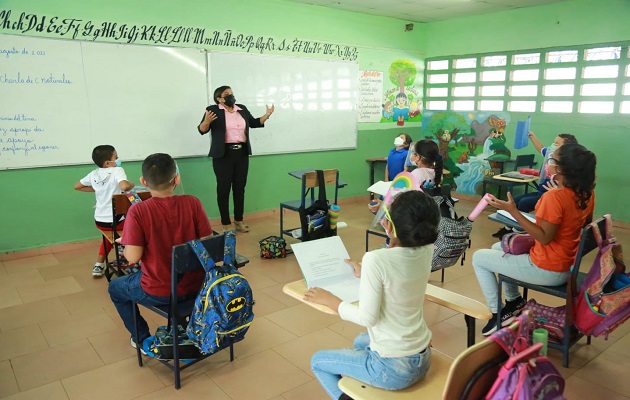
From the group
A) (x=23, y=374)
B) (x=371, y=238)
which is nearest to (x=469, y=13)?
(x=371, y=238)

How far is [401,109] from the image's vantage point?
24.5 ft

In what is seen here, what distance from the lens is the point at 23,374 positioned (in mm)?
2516

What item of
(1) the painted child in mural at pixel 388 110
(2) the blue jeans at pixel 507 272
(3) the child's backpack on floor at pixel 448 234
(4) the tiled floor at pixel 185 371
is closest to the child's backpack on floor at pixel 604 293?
(2) the blue jeans at pixel 507 272

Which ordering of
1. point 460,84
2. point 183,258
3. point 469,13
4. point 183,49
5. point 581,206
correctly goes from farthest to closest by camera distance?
point 460,84 → point 469,13 → point 183,49 → point 581,206 → point 183,258

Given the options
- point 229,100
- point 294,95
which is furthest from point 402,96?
point 229,100

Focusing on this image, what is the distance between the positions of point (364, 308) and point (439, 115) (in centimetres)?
650

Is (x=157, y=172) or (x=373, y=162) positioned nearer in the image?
(x=157, y=172)

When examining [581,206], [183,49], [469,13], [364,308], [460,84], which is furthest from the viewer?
[460,84]

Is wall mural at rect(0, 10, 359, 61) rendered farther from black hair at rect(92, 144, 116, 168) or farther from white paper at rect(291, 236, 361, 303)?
white paper at rect(291, 236, 361, 303)

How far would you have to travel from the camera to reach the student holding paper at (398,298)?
4.95ft

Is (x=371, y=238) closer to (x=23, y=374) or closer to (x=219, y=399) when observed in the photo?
(x=219, y=399)

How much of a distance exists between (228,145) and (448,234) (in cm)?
298

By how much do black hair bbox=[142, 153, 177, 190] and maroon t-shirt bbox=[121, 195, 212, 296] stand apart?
7 centimetres

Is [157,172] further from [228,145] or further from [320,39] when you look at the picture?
[320,39]
